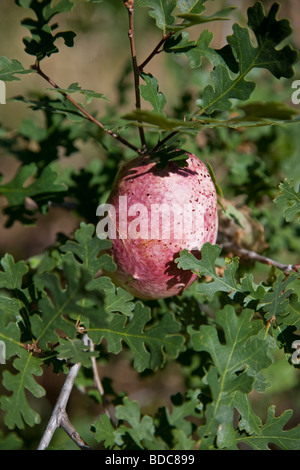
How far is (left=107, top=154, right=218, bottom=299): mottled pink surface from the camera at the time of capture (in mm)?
1162

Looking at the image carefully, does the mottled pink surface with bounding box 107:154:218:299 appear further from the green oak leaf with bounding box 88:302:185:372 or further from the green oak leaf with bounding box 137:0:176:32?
the green oak leaf with bounding box 137:0:176:32

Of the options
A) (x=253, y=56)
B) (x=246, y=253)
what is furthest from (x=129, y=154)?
(x=253, y=56)

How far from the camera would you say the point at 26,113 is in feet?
12.8

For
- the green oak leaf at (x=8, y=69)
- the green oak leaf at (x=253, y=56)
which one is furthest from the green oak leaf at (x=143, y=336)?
the green oak leaf at (x=8, y=69)

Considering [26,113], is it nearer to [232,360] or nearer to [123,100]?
[123,100]

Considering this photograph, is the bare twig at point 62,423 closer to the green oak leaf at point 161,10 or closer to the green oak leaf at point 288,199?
the green oak leaf at point 288,199

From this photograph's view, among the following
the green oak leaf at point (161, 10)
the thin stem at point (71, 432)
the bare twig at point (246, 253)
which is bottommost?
the thin stem at point (71, 432)

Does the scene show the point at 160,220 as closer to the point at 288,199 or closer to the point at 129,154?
the point at 288,199

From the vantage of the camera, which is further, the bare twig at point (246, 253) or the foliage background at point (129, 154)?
the foliage background at point (129, 154)

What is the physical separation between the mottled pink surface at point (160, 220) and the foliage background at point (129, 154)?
559mm

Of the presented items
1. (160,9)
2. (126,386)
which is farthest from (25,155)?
(126,386)

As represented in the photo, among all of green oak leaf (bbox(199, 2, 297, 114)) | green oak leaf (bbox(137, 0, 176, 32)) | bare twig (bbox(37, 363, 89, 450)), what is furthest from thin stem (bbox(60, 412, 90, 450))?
green oak leaf (bbox(137, 0, 176, 32))

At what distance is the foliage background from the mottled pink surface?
1.84 feet

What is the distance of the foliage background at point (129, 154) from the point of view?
2047 millimetres
